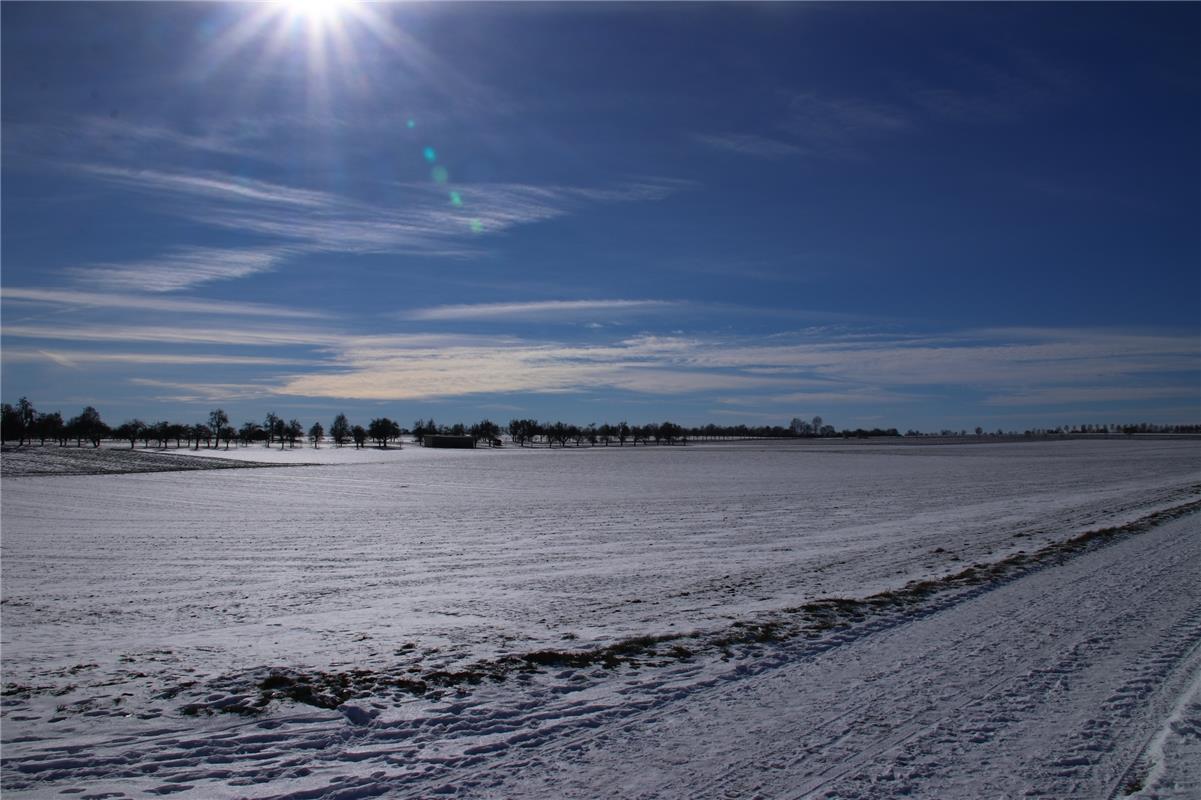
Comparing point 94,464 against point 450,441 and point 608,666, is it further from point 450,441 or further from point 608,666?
point 450,441

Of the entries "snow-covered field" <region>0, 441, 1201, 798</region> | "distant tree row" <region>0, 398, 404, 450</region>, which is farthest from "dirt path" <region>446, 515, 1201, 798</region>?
"distant tree row" <region>0, 398, 404, 450</region>

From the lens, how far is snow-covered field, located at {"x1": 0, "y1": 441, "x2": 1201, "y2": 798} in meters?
5.53

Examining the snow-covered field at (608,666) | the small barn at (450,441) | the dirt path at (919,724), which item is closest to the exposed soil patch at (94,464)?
the snow-covered field at (608,666)

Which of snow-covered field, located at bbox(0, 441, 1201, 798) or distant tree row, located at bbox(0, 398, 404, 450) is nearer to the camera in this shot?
snow-covered field, located at bbox(0, 441, 1201, 798)

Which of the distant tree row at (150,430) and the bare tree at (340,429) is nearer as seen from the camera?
the distant tree row at (150,430)

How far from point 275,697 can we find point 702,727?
4163 mm

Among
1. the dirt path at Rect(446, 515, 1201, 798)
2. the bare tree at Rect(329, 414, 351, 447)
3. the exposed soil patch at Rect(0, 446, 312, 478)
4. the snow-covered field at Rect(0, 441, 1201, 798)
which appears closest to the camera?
the dirt path at Rect(446, 515, 1201, 798)

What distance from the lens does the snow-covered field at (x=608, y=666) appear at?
553cm

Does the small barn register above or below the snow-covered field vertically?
above

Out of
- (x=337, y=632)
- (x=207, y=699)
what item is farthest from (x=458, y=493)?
(x=207, y=699)

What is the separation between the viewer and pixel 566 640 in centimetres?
909

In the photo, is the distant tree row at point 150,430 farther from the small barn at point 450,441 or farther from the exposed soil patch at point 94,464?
the exposed soil patch at point 94,464

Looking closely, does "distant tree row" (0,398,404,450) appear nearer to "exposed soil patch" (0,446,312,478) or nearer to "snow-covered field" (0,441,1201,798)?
"exposed soil patch" (0,446,312,478)

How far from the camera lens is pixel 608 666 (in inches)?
314
